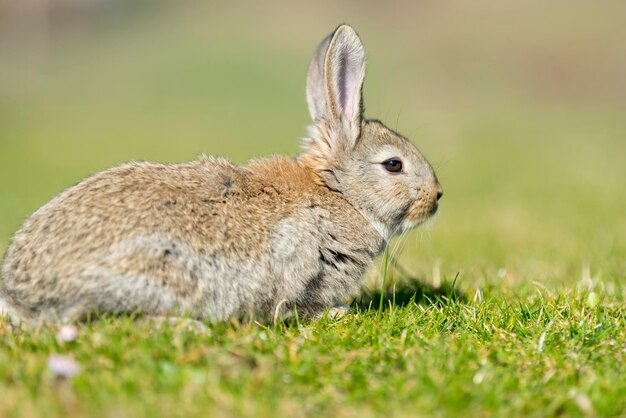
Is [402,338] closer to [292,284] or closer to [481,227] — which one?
[292,284]

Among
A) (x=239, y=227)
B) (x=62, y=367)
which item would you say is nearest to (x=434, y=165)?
(x=239, y=227)

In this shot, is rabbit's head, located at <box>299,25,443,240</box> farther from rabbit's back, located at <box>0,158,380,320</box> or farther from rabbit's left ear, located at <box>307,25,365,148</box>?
rabbit's back, located at <box>0,158,380,320</box>

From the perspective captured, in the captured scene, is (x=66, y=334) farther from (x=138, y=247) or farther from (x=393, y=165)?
(x=393, y=165)

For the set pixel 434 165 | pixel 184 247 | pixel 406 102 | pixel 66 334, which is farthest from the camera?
pixel 406 102

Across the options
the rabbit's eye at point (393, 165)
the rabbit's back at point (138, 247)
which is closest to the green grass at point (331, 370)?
the rabbit's back at point (138, 247)

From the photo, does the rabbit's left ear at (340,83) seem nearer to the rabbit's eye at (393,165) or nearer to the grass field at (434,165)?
the rabbit's eye at (393,165)

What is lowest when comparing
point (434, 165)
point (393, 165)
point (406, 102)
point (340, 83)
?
point (406, 102)

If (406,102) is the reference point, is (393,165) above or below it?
above
